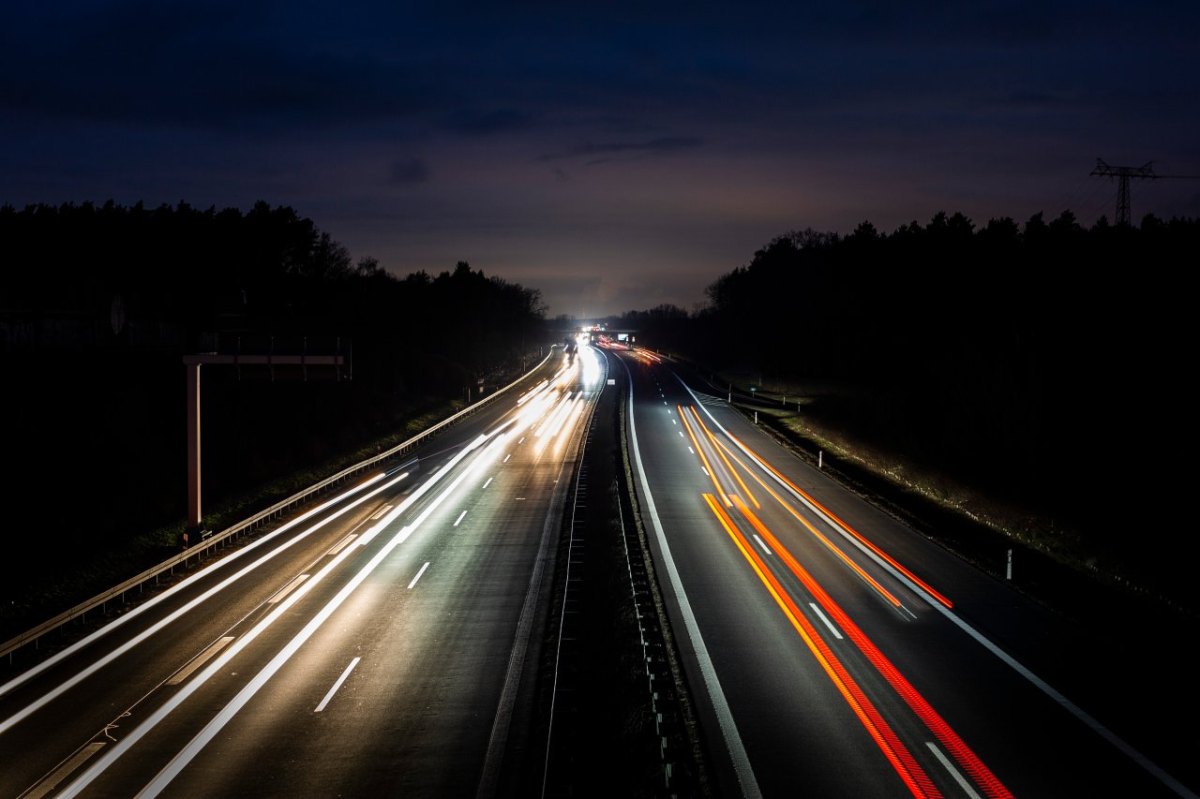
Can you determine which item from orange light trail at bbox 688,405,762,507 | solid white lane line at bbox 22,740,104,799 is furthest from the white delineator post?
orange light trail at bbox 688,405,762,507

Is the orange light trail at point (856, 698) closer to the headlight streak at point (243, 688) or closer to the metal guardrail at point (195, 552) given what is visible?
the headlight streak at point (243, 688)

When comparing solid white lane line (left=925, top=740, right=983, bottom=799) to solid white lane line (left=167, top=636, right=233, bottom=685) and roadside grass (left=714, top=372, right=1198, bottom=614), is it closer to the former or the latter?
roadside grass (left=714, top=372, right=1198, bottom=614)

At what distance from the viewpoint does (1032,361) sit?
7662 centimetres

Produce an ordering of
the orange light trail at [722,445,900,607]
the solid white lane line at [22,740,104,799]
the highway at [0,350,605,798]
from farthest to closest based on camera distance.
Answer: the orange light trail at [722,445,900,607]
the highway at [0,350,605,798]
the solid white lane line at [22,740,104,799]

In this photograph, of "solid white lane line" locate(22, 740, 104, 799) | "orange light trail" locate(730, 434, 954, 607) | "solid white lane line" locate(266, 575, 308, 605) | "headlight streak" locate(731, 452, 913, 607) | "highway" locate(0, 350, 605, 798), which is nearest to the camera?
"solid white lane line" locate(22, 740, 104, 799)

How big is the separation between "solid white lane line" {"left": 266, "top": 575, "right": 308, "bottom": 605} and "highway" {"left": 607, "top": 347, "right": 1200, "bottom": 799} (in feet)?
33.3

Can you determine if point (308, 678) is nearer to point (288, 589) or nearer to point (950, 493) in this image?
point (288, 589)

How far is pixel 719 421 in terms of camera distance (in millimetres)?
68312

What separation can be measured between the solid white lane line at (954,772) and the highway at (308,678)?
6800 millimetres

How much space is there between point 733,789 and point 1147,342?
66934 mm

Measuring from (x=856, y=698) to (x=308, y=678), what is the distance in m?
10.7

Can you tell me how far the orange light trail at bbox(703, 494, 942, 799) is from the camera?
13948 millimetres

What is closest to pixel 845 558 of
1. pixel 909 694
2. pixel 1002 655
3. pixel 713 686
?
pixel 1002 655

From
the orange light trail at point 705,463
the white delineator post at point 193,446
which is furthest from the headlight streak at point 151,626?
the orange light trail at point 705,463
